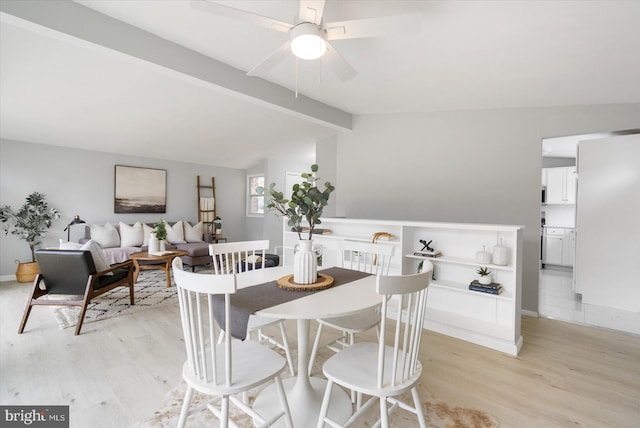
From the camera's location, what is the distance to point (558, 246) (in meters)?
5.66

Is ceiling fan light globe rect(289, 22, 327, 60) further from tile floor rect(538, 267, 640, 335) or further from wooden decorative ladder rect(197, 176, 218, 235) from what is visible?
wooden decorative ladder rect(197, 176, 218, 235)

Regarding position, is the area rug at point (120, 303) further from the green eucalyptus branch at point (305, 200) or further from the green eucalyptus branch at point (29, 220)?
the green eucalyptus branch at point (305, 200)

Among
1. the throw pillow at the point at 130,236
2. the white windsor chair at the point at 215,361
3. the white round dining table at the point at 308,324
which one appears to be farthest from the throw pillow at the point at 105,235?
the white windsor chair at the point at 215,361

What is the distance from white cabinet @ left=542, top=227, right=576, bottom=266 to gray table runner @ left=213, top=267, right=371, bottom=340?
577 centimetres

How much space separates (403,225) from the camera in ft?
10.9

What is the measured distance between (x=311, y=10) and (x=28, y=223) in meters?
5.54

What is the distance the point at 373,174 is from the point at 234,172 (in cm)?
427

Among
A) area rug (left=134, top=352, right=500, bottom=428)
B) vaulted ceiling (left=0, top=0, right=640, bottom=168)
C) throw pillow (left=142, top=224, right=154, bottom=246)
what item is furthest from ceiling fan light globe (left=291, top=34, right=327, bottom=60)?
throw pillow (left=142, top=224, right=154, bottom=246)

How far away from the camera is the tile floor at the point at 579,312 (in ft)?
10.3

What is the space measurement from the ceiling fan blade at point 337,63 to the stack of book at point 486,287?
227cm

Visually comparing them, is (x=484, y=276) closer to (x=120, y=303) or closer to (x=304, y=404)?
(x=304, y=404)

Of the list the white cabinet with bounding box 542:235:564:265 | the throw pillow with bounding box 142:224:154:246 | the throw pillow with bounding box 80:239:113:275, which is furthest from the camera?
the white cabinet with bounding box 542:235:564:265

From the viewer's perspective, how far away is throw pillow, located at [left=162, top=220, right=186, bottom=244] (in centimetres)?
584

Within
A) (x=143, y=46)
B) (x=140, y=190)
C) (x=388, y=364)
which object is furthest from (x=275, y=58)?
(x=140, y=190)
